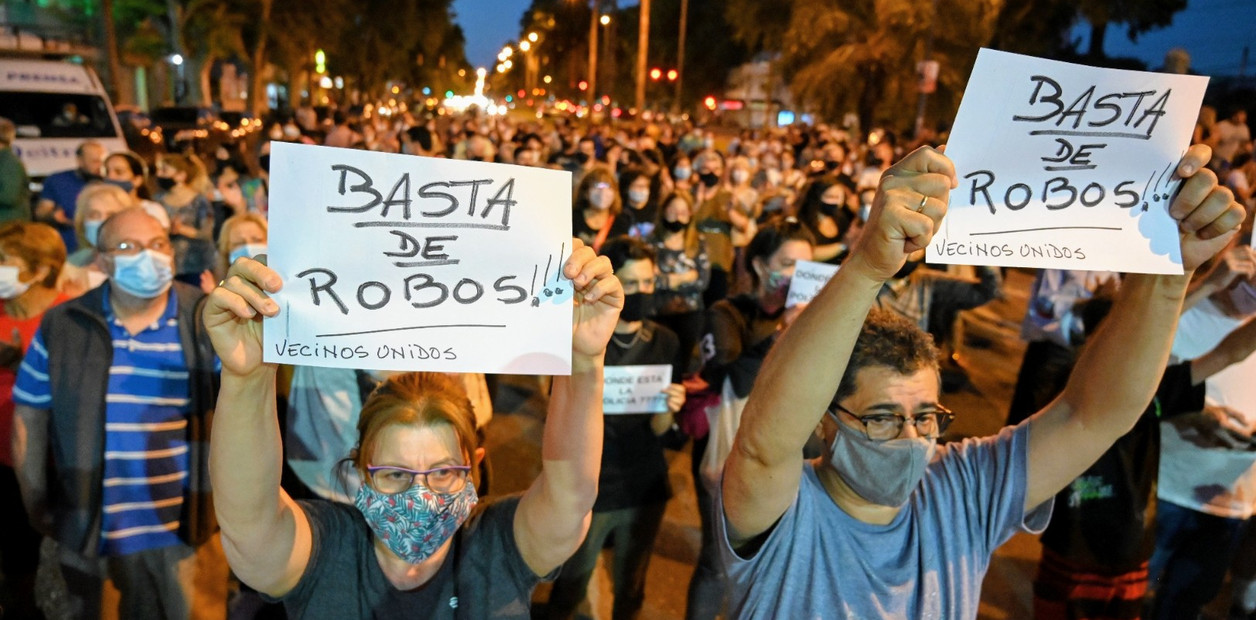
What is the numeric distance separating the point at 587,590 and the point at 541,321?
2.39m

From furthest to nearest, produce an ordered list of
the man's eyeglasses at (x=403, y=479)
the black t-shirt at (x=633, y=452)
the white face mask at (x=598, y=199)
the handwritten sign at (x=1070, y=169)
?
the white face mask at (x=598, y=199), the black t-shirt at (x=633, y=452), the man's eyeglasses at (x=403, y=479), the handwritten sign at (x=1070, y=169)

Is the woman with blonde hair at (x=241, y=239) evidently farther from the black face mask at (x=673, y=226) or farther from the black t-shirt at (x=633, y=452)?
the black face mask at (x=673, y=226)

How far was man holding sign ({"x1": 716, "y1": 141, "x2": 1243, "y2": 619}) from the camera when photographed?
1789mm

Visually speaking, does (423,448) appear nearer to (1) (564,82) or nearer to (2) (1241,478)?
(2) (1241,478)

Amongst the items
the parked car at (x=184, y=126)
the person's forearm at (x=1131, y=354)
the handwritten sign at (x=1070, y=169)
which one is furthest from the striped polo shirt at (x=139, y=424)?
the parked car at (x=184, y=126)

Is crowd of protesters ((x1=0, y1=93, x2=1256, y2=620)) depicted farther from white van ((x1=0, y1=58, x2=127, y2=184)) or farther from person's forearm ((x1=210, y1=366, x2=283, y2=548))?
white van ((x1=0, y1=58, x2=127, y2=184))

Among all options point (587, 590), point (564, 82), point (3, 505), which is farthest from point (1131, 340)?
point (564, 82)

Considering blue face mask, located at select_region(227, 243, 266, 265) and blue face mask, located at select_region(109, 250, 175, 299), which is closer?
blue face mask, located at select_region(109, 250, 175, 299)

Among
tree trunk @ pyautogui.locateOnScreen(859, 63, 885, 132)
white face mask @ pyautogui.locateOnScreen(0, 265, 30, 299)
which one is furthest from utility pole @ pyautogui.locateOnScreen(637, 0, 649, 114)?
white face mask @ pyautogui.locateOnScreen(0, 265, 30, 299)

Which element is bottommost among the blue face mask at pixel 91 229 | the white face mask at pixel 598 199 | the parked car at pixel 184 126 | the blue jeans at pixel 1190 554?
the blue jeans at pixel 1190 554

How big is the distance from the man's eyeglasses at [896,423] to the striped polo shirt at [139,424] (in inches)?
97.2

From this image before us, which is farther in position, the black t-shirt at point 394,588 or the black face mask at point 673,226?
the black face mask at point 673,226

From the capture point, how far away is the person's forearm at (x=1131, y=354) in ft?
6.61

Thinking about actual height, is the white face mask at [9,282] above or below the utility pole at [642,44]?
below
